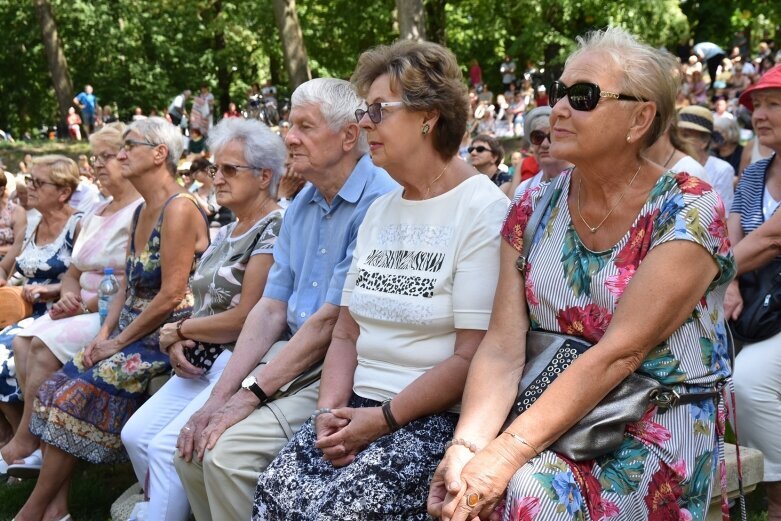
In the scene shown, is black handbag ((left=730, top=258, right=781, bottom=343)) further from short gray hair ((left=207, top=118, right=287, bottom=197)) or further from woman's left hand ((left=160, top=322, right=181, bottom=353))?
woman's left hand ((left=160, top=322, right=181, bottom=353))

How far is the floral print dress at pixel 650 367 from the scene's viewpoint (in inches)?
91.7

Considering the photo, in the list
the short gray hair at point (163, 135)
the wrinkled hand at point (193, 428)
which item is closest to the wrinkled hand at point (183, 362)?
the wrinkled hand at point (193, 428)

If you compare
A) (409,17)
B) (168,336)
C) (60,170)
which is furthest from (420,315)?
(409,17)

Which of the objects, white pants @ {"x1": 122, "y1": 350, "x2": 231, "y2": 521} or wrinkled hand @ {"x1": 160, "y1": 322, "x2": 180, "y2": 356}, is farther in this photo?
wrinkled hand @ {"x1": 160, "y1": 322, "x2": 180, "y2": 356}

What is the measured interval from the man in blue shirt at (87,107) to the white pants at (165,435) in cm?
2707

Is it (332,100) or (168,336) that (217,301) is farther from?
Answer: (332,100)

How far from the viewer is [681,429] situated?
2.45 meters

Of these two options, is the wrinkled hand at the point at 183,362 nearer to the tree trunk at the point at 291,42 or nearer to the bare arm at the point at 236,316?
the bare arm at the point at 236,316

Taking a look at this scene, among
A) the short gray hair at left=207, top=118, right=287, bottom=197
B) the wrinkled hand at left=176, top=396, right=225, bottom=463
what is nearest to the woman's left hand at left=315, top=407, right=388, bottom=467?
the wrinkled hand at left=176, top=396, right=225, bottom=463

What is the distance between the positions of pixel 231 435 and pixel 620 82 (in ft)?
5.79


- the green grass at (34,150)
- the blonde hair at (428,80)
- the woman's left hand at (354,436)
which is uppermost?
the blonde hair at (428,80)

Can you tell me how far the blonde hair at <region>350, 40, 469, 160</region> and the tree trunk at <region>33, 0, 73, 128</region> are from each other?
2752cm

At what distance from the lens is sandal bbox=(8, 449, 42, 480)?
4.79m

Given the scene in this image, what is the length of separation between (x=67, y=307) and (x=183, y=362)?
5.17 feet
